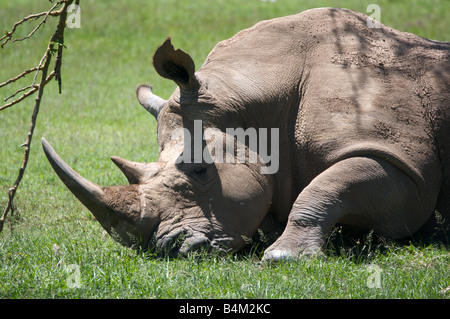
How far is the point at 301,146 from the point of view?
5.88m

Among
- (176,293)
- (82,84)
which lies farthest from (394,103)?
(82,84)

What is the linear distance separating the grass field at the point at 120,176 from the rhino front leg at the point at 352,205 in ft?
0.52

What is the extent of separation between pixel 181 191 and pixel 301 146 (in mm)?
1157

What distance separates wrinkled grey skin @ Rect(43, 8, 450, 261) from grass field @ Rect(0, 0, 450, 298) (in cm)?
25

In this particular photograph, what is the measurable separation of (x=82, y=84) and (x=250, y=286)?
35.0 ft

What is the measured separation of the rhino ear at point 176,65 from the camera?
5.60 m

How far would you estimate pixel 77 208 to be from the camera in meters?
7.49

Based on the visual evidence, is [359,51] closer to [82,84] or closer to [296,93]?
[296,93]

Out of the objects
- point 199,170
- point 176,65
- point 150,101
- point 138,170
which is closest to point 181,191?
point 199,170

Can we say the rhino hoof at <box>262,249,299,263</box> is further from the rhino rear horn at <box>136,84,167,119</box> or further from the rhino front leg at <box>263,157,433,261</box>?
the rhino rear horn at <box>136,84,167,119</box>

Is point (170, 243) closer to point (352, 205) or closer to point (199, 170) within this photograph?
point (199, 170)

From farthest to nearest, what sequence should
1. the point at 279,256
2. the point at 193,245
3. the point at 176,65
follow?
the point at 176,65 → the point at 193,245 → the point at 279,256

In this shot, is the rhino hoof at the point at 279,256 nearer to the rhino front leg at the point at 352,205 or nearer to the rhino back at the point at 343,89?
the rhino front leg at the point at 352,205

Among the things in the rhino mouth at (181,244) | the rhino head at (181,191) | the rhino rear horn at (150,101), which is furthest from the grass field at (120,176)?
the rhino rear horn at (150,101)
